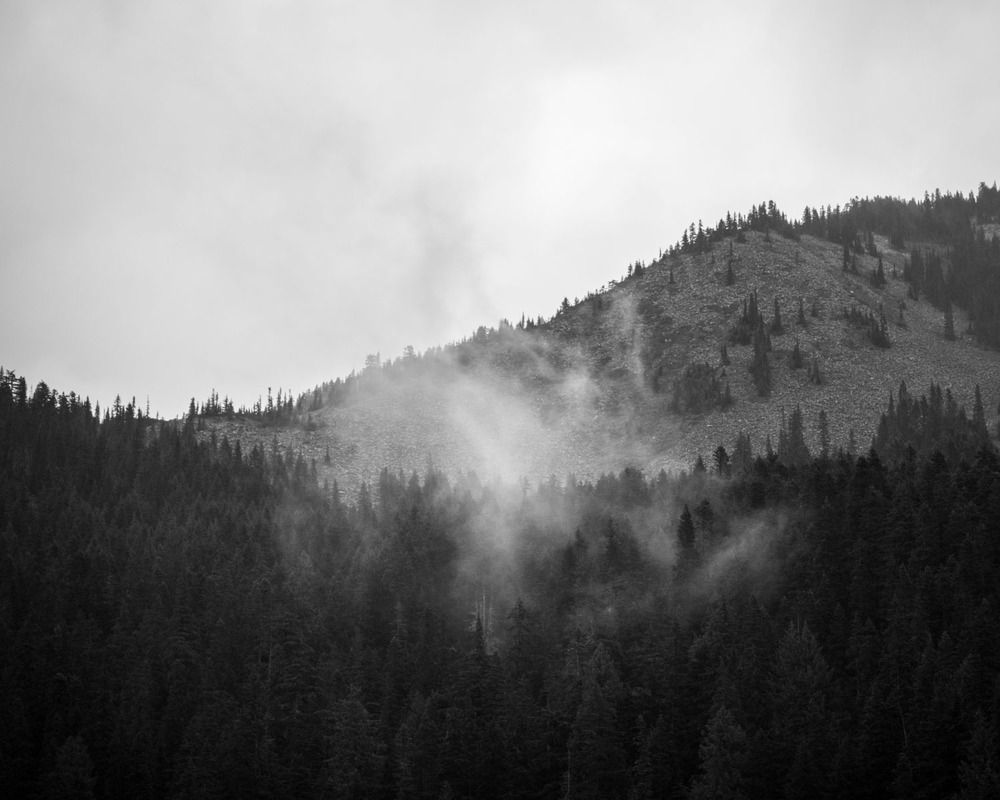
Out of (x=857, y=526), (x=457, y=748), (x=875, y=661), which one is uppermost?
(x=857, y=526)

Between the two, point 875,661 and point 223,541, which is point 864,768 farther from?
point 223,541

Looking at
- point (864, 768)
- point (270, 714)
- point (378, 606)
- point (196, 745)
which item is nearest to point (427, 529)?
point (378, 606)

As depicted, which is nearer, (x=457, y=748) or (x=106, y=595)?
(x=457, y=748)

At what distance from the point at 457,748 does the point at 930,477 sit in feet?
209

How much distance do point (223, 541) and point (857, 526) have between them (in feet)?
291

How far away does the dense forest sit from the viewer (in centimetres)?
8462

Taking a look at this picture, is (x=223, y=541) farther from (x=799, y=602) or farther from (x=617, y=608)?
(x=799, y=602)

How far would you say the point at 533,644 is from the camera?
11575 cm

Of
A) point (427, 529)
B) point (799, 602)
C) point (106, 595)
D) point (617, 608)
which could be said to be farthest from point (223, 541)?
point (799, 602)

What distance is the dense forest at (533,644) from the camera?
278 ft

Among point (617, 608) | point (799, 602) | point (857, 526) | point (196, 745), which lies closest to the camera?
point (196, 745)

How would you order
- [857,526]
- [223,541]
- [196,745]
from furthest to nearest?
[223,541]
[857,526]
[196,745]

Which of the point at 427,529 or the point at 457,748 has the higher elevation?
the point at 427,529

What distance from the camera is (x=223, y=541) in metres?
153
